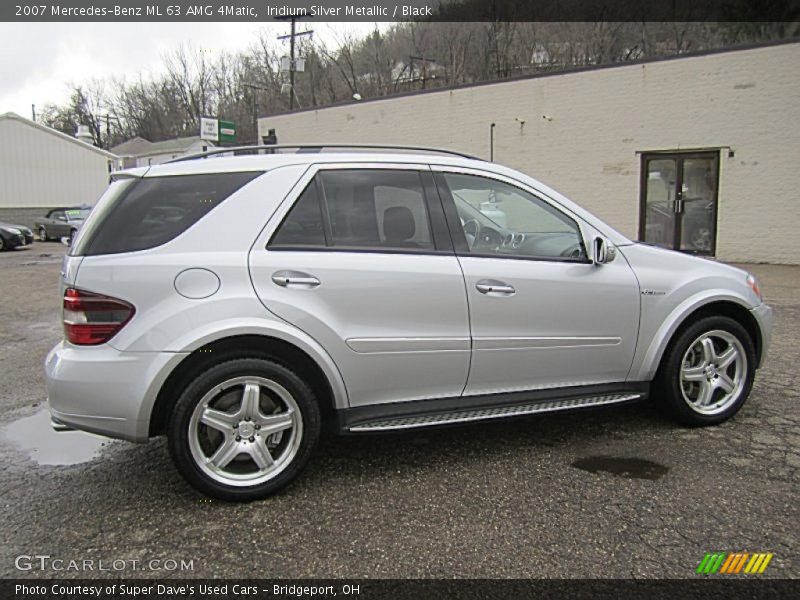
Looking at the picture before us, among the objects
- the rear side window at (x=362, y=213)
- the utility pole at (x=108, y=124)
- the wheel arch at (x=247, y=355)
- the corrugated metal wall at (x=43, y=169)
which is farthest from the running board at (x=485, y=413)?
the utility pole at (x=108, y=124)

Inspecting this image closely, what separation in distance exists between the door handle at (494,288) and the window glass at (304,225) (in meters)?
0.91

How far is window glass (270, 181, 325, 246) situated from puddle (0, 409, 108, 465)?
1.94 m

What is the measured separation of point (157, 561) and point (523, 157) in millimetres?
15358

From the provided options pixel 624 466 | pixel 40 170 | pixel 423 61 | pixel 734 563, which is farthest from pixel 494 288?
pixel 40 170

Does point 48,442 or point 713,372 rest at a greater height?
point 713,372

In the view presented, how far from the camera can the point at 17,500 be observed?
318 cm

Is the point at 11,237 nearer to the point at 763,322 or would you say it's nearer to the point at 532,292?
the point at 532,292

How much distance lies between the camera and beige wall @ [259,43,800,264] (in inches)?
505

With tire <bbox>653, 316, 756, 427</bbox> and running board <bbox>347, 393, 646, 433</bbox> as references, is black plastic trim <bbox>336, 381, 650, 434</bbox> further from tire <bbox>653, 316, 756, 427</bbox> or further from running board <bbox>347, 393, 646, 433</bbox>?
tire <bbox>653, 316, 756, 427</bbox>

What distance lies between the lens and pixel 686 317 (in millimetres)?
3850

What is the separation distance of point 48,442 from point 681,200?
13.8 metres

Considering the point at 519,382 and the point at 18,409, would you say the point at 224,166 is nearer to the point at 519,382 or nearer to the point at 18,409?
the point at 519,382

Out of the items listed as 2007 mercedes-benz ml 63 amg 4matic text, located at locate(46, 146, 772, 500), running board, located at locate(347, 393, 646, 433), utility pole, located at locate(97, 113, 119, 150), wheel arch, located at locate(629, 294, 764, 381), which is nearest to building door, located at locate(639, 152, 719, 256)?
wheel arch, located at locate(629, 294, 764, 381)

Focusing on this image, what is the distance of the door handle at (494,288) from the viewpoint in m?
3.38
